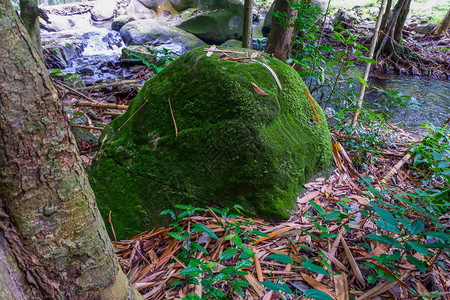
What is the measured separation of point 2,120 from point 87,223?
436mm

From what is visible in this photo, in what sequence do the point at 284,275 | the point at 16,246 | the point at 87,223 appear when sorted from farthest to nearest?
the point at 284,275
the point at 87,223
the point at 16,246

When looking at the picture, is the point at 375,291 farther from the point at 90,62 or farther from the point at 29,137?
the point at 90,62

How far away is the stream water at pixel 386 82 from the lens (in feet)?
22.2

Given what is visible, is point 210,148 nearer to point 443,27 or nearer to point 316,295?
point 316,295

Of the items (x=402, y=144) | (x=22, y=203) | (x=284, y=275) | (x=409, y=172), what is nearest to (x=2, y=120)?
(x=22, y=203)

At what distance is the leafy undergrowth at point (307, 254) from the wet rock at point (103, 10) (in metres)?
21.6

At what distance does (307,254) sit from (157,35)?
13482 millimetres

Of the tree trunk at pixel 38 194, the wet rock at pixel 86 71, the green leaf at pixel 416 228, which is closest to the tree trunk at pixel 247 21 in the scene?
the green leaf at pixel 416 228

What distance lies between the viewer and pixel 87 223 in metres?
0.96

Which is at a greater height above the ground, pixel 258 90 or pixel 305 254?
pixel 258 90

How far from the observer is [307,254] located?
5.07ft

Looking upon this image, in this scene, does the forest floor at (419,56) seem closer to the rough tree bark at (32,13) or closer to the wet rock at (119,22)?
the rough tree bark at (32,13)

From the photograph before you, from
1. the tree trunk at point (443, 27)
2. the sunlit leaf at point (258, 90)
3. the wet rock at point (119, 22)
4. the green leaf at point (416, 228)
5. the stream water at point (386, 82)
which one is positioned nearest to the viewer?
the green leaf at point (416, 228)

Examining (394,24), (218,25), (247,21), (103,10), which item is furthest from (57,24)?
(394,24)
